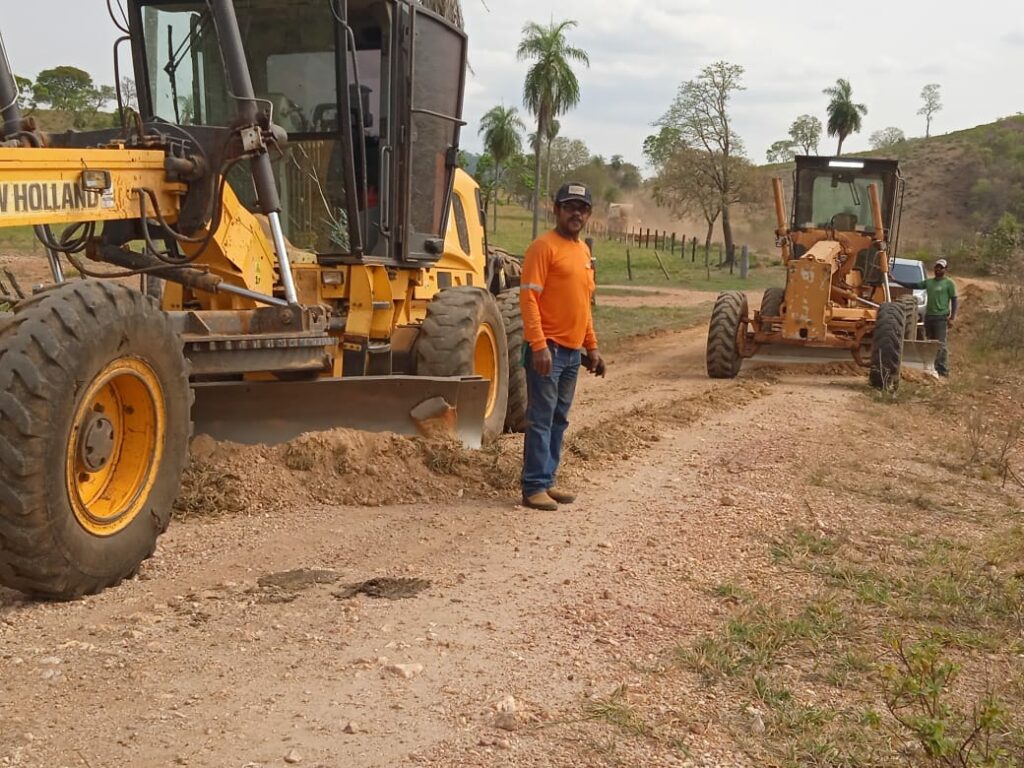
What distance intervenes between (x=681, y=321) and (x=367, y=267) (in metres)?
13.9

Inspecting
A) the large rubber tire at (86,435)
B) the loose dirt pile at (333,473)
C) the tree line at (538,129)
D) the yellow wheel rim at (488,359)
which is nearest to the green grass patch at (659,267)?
the tree line at (538,129)

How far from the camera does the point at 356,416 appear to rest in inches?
263

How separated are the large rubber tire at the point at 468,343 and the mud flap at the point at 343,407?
0.87 feet

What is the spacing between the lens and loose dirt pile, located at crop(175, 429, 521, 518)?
5.98m

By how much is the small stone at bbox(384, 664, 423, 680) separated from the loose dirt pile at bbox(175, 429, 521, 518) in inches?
90.8

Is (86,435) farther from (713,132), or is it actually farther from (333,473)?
(713,132)

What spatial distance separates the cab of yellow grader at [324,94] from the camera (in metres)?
6.93

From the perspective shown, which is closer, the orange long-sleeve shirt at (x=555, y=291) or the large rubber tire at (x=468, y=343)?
the orange long-sleeve shirt at (x=555, y=291)

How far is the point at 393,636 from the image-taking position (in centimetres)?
414

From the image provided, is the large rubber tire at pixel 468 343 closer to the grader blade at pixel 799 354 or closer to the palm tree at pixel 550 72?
the grader blade at pixel 799 354

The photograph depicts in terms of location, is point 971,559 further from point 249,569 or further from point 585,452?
point 249,569

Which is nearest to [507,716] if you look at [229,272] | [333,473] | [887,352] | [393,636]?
[393,636]

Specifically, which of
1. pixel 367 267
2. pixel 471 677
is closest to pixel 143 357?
pixel 471 677

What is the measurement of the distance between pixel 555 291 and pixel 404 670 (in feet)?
9.85
